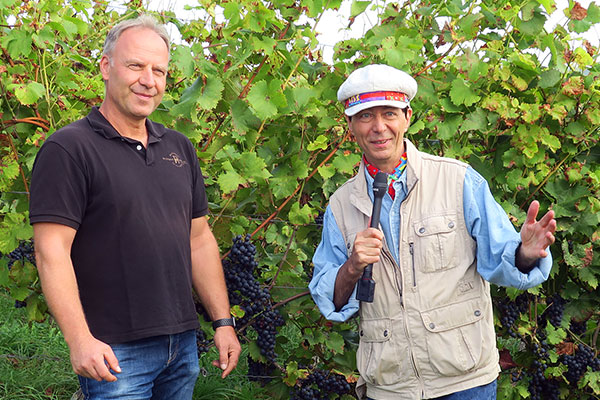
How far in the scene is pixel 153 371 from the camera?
2.53 meters

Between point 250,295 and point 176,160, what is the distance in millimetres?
852

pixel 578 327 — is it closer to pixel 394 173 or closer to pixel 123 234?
pixel 394 173

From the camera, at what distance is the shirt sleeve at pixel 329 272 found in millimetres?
2582

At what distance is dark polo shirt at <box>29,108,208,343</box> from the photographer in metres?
2.31

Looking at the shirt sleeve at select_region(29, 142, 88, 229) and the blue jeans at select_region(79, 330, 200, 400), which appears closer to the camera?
the shirt sleeve at select_region(29, 142, 88, 229)

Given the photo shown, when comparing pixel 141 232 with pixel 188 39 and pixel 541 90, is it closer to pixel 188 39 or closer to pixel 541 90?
pixel 188 39

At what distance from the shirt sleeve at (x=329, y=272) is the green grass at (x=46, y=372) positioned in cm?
152

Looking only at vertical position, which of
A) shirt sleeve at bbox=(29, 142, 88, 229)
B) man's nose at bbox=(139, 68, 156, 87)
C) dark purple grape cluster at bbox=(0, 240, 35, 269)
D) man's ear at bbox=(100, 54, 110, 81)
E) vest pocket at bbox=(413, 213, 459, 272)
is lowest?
vest pocket at bbox=(413, 213, 459, 272)

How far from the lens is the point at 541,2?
318 cm

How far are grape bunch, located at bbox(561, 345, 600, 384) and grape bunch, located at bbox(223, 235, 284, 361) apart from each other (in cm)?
156

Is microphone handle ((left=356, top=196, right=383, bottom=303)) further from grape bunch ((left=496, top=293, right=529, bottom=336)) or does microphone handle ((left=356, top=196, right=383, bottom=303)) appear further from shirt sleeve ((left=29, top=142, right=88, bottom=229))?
grape bunch ((left=496, top=293, right=529, bottom=336))

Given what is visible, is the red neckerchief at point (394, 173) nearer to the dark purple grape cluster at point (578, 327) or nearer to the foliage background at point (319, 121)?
the foliage background at point (319, 121)

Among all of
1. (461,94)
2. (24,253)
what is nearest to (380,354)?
(461,94)

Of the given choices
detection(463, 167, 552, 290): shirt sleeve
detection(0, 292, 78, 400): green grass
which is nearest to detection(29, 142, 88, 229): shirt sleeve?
detection(463, 167, 552, 290): shirt sleeve
